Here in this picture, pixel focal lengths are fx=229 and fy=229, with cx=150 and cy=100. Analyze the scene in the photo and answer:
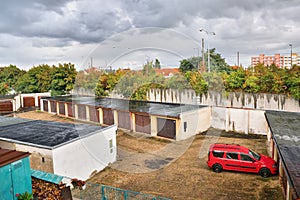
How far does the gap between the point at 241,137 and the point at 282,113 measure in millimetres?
2800

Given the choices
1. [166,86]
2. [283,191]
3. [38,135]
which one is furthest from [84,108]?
[283,191]

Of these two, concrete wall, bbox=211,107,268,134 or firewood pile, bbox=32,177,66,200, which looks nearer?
firewood pile, bbox=32,177,66,200

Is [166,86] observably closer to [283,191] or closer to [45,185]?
[283,191]

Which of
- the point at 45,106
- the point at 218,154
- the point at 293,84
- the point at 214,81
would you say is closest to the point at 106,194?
the point at 218,154

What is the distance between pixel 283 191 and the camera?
8016 millimetres

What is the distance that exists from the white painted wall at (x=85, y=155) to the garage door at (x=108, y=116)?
22.6ft

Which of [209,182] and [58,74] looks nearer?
[209,182]

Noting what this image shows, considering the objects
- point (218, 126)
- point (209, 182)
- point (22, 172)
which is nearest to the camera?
point (22, 172)

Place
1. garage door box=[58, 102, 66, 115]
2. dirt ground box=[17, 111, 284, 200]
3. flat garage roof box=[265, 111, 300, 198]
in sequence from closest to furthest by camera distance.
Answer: flat garage roof box=[265, 111, 300, 198] → dirt ground box=[17, 111, 284, 200] → garage door box=[58, 102, 66, 115]

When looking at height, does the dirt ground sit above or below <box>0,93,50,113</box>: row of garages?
below

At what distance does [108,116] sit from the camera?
60.3 feet

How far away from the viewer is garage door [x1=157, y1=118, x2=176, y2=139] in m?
14.3

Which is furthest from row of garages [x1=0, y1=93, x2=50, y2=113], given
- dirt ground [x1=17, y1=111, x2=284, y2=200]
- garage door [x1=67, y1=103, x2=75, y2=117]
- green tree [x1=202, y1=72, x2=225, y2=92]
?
dirt ground [x1=17, y1=111, x2=284, y2=200]

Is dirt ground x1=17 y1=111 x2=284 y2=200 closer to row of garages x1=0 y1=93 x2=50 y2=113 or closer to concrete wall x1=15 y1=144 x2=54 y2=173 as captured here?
concrete wall x1=15 y1=144 x2=54 y2=173
